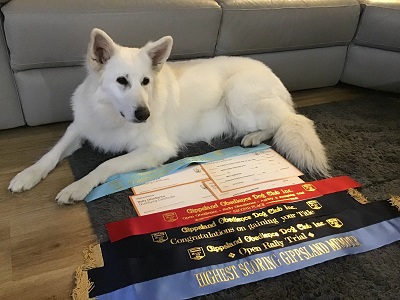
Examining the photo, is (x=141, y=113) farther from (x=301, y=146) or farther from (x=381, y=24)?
(x=381, y=24)

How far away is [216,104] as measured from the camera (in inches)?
87.2

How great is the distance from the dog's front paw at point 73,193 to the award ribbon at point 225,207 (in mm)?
211

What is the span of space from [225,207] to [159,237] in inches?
13.5

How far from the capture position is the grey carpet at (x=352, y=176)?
4.39 feet

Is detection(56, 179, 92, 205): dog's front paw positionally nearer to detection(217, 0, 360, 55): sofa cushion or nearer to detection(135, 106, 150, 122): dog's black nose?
detection(135, 106, 150, 122): dog's black nose

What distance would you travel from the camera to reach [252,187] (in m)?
1.84

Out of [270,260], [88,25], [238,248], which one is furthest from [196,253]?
[88,25]

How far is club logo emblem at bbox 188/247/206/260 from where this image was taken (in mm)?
1409

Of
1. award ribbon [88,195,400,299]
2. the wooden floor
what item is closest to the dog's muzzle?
the wooden floor

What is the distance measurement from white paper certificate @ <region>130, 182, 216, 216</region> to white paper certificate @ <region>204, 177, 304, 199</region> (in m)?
0.03

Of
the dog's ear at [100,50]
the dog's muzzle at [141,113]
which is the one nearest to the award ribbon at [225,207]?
the dog's muzzle at [141,113]

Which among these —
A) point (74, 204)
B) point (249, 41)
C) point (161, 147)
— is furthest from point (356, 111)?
point (74, 204)

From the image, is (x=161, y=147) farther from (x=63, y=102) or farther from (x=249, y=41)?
(x=249, y=41)

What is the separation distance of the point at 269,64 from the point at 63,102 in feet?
4.53
